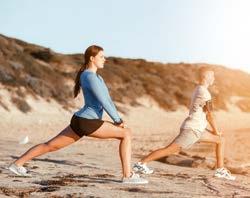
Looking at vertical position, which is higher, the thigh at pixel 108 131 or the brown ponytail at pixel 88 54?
the brown ponytail at pixel 88 54

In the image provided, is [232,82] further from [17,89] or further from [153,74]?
[17,89]

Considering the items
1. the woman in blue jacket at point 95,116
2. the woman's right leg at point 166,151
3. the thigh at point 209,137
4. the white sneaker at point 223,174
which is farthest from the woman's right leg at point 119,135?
the white sneaker at point 223,174

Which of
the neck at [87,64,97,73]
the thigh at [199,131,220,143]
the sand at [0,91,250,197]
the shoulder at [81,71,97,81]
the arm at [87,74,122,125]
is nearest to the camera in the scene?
the sand at [0,91,250,197]

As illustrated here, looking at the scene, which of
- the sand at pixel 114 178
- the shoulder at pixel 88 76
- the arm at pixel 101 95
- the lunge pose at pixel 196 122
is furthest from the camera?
the lunge pose at pixel 196 122

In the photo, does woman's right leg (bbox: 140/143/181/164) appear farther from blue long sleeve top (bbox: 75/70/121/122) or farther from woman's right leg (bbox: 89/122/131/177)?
blue long sleeve top (bbox: 75/70/121/122)

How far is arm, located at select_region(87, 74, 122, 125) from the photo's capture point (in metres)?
7.57

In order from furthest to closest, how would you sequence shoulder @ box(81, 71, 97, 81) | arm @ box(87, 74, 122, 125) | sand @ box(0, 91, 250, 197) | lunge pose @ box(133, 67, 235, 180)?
lunge pose @ box(133, 67, 235, 180), shoulder @ box(81, 71, 97, 81), arm @ box(87, 74, 122, 125), sand @ box(0, 91, 250, 197)

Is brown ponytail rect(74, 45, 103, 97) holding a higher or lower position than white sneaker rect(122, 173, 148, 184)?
higher

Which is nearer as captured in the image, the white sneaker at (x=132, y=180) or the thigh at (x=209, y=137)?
the white sneaker at (x=132, y=180)

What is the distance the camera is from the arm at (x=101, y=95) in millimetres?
7570

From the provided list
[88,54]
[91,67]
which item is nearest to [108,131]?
[91,67]

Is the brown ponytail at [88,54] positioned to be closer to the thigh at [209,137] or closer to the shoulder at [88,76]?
the shoulder at [88,76]

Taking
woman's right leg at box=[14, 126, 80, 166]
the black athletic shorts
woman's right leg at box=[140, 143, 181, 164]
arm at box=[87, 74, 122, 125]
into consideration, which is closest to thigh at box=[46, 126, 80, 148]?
woman's right leg at box=[14, 126, 80, 166]

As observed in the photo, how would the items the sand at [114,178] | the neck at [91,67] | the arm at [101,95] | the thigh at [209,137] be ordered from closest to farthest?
1. the sand at [114,178]
2. the arm at [101,95]
3. the neck at [91,67]
4. the thigh at [209,137]
